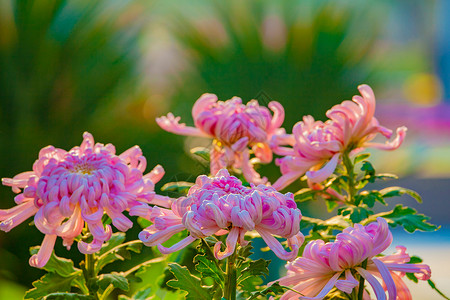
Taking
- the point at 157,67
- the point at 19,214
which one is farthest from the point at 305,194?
the point at 157,67

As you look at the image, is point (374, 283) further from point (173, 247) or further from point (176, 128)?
point (176, 128)

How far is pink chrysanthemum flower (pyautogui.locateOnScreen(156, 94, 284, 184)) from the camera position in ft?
1.83

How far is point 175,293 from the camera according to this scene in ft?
1.69

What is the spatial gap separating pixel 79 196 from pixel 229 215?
13cm

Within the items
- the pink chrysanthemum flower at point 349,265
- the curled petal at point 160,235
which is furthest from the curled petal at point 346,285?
the curled petal at point 160,235

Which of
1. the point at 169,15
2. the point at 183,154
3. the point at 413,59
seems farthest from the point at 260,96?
the point at 413,59

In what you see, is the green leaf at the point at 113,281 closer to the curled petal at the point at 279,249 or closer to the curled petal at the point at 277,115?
the curled petal at the point at 279,249

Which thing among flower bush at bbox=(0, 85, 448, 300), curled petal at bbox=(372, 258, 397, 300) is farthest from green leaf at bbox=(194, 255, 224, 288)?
curled petal at bbox=(372, 258, 397, 300)

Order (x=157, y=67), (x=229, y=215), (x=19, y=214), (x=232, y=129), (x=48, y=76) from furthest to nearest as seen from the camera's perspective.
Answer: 1. (x=157, y=67)
2. (x=48, y=76)
3. (x=232, y=129)
4. (x=19, y=214)
5. (x=229, y=215)

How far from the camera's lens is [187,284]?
40 cm

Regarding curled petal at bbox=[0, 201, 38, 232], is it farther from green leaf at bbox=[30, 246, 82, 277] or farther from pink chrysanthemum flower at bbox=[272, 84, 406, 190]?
pink chrysanthemum flower at bbox=[272, 84, 406, 190]

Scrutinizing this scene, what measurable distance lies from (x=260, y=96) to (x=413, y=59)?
381 inches

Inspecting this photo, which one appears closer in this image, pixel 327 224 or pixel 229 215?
pixel 229 215

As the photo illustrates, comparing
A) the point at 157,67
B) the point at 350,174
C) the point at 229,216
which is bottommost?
the point at 229,216
